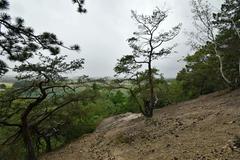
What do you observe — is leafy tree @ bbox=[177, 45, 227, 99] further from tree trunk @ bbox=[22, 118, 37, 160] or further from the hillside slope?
tree trunk @ bbox=[22, 118, 37, 160]

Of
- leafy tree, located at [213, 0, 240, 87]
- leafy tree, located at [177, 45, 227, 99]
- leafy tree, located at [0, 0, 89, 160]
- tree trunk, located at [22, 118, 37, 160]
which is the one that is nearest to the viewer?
leafy tree, located at [0, 0, 89, 160]

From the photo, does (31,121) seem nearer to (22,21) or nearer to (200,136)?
(200,136)

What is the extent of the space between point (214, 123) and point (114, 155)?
443 centimetres

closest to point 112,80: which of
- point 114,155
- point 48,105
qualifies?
point 48,105

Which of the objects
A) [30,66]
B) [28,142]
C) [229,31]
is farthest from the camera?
[229,31]

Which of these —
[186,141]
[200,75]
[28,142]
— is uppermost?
[200,75]

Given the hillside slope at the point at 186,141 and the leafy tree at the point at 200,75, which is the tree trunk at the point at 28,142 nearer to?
the hillside slope at the point at 186,141

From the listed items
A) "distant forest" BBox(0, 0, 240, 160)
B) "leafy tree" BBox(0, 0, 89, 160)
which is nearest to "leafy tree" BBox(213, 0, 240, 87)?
"distant forest" BBox(0, 0, 240, 160)

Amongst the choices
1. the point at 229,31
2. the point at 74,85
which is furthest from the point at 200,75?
the point at 74,85

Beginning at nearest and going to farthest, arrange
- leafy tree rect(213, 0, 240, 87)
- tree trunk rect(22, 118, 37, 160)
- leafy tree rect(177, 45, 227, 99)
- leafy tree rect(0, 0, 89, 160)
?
leafy tree rect(0, 0, 89, 160) < tree trunk rect(22, 118, 37, 160) < leafy tree rect(213, 0, 240, 87) < leafy tree rect(177, 45, 227, 99)

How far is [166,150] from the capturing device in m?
11.0

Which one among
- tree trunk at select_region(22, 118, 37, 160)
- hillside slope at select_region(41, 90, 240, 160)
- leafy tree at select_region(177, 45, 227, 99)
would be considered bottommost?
hillside slope at select_region(41, 90, 240, 160)

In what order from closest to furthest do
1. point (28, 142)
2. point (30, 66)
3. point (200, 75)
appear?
point (30, 66) < point (28, 142) < point (200, 75)

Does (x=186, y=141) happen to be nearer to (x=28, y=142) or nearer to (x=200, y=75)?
(x=28, y=142)
